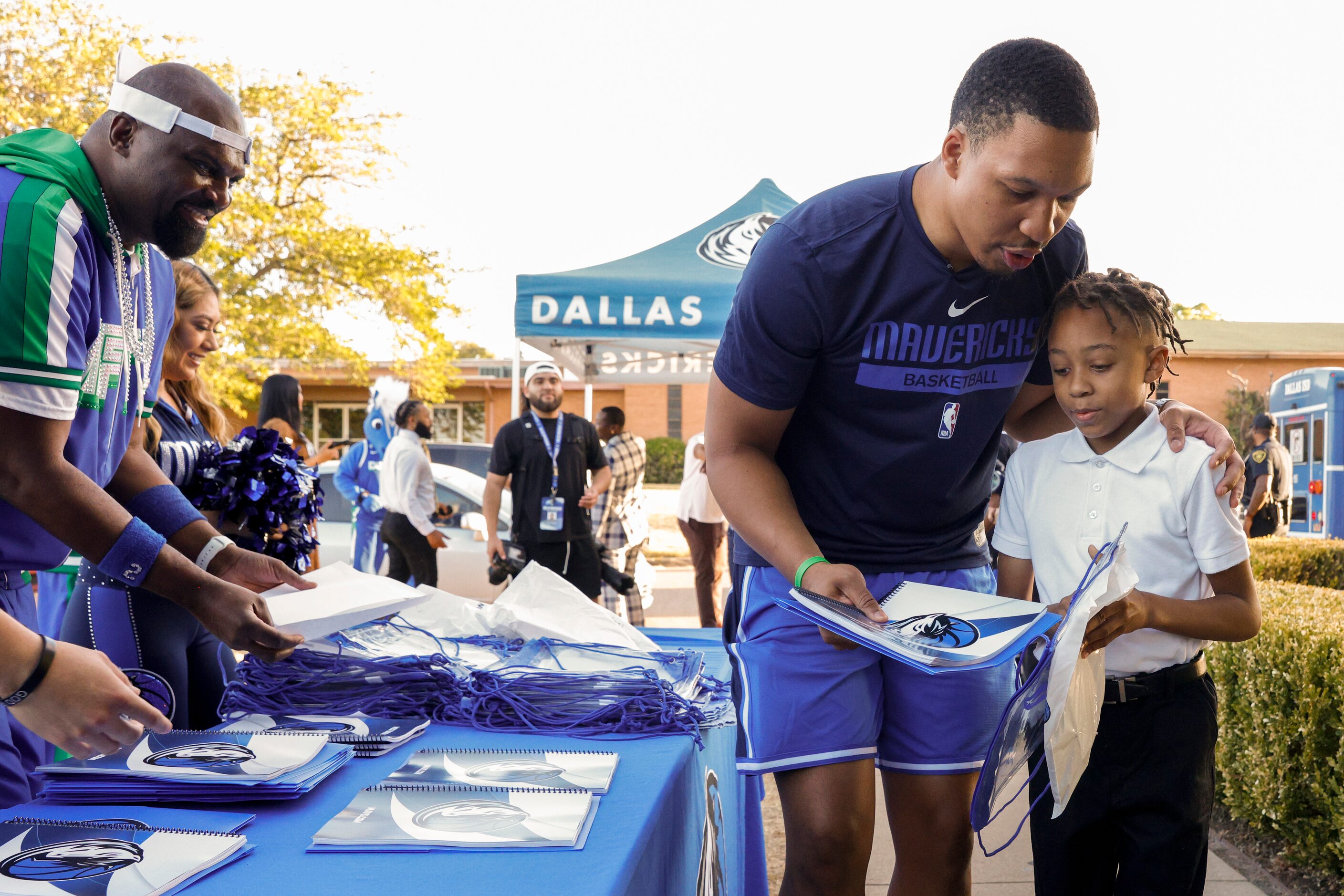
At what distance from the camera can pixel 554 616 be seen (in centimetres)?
254

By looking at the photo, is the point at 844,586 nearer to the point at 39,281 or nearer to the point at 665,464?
the point at 39,281

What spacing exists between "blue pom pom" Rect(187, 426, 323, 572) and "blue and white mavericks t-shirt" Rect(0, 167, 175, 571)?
0.91 meters

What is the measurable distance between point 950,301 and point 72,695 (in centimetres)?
148

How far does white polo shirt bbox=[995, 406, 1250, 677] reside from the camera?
77.8 inches

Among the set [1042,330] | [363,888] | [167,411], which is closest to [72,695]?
[363,888]

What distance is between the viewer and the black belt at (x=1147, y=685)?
205 cm

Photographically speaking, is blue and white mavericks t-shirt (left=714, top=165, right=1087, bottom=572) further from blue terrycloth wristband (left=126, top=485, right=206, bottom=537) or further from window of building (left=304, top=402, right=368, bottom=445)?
window of building (left=304, top=402, right=368, bottom=445)

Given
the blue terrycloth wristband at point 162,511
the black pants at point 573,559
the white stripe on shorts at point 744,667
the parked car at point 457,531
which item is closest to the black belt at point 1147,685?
the white stripe on shorts at point 744,667

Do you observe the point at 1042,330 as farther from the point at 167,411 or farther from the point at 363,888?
the point at 167,411

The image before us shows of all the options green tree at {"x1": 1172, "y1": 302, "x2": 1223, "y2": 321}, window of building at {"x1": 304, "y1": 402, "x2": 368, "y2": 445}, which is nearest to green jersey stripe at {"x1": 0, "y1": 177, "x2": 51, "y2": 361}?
window of building at {"x1": 304, "y1": 402, "x2": 368, "y2": 445}

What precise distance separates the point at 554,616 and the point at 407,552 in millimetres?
4820

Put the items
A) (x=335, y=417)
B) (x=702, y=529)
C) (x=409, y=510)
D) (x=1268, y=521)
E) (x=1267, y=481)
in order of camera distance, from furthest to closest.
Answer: (x=335, y=417), (x=1268, y=521), (x=1267, y=481), (x=702, y=529), (x=409, y=510)

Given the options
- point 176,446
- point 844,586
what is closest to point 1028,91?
point 844,586

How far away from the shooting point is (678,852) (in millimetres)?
1745
